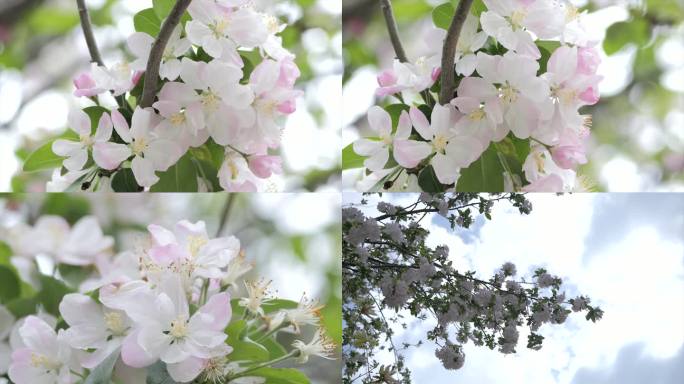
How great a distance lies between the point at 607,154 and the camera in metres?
1.44

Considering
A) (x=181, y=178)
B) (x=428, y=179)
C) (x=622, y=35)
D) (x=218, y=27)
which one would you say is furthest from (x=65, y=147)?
(x=622, y=35)

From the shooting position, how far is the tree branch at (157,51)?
102 centimetres

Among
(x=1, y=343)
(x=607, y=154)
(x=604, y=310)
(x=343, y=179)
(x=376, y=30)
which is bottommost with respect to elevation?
(x=1, y=343)

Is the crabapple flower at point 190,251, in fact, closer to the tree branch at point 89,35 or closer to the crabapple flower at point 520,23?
the tree branch at point 89,35

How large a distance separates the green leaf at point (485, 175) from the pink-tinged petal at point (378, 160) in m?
0.11

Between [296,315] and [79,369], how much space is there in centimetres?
27

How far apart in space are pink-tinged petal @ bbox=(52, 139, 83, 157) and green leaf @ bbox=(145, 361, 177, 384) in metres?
0.31

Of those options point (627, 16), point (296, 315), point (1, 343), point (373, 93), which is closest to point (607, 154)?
point (627, 16)

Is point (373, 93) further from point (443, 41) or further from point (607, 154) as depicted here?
point (607, 154)

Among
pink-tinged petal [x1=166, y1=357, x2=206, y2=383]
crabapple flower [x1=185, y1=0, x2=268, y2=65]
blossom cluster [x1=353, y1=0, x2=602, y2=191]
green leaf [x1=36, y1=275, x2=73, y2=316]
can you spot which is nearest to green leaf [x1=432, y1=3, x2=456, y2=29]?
blossom cluster [x1=353, y1=0, x2=602, y2=191]

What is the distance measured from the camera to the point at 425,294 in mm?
1271

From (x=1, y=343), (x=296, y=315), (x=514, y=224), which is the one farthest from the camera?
(x=514, y=224)

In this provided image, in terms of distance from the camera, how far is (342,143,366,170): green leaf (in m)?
1.26

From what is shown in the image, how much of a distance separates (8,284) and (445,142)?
68 centimetres
